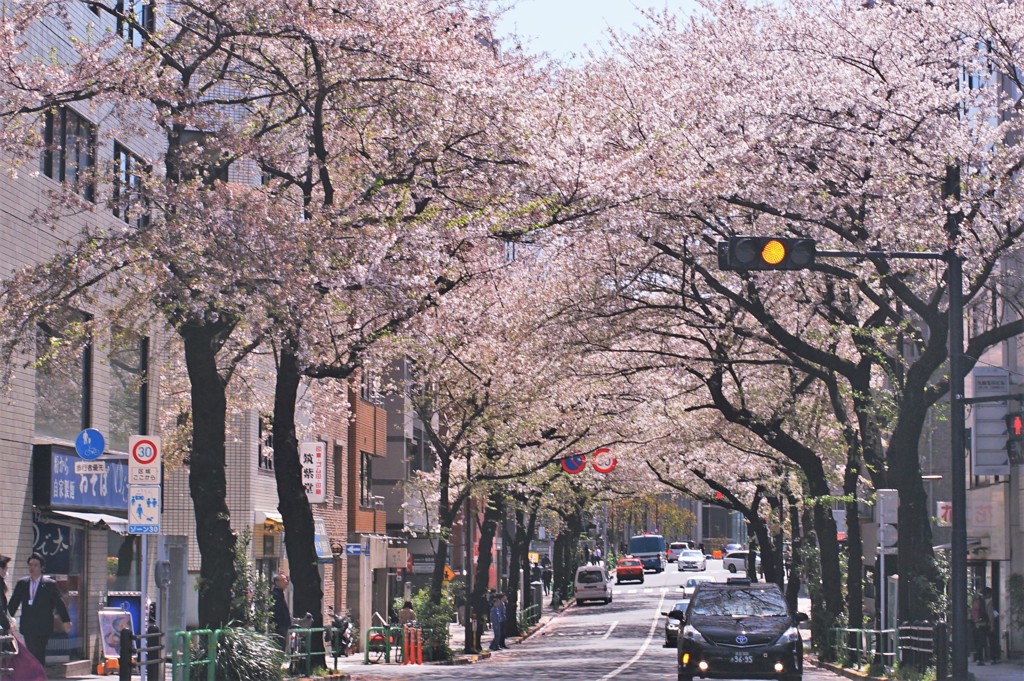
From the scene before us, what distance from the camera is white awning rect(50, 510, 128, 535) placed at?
25.1 meters

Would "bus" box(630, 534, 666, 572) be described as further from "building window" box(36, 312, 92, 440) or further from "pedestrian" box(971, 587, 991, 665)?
"building window" box(36, 312, 92, 440)

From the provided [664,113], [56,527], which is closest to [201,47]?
[664,113]

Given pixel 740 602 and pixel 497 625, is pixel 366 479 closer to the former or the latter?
pixel 497 625

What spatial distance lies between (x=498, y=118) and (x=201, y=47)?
4.22 m

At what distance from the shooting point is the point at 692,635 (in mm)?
21812

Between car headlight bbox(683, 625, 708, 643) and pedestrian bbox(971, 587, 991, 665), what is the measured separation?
1419cm

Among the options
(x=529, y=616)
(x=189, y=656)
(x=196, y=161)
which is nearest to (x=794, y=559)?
(x=529, y=616)

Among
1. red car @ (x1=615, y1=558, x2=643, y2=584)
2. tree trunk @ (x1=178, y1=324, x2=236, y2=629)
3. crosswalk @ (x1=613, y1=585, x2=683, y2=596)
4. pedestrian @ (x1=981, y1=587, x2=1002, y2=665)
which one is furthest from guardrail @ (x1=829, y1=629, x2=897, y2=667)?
red car @ (x1=615, y1=558, x2=643, y2=584)

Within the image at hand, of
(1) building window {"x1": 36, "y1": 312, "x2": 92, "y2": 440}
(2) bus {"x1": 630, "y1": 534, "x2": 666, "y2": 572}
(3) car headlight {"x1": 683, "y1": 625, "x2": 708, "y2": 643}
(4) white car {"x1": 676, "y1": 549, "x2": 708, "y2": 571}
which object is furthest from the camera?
(2) bus {"x1": 630, "y1": 534, "x2": 666, "y2": 572}

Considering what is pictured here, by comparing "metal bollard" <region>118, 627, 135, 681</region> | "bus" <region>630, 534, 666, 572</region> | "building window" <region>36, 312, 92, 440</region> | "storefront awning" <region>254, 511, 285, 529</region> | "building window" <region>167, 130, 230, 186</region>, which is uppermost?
"building window" <region>167, 130, 230, 186</region>

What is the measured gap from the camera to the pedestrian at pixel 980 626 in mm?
33719

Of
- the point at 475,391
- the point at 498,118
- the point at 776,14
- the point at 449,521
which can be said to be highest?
the point at 776,14

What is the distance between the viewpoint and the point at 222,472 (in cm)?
2036

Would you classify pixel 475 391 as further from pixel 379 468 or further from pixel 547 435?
pixel 379 468
